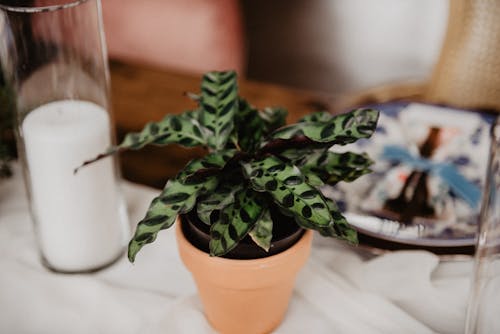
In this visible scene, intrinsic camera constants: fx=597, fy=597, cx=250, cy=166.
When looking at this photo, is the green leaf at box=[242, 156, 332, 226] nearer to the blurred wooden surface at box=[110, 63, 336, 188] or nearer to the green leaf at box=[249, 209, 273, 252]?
the green leaf at box=[249, 209, 273, 252]

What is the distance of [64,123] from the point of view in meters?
0.69

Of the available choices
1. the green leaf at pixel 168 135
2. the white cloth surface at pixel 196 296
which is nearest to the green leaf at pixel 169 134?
the green leaf at pixel 168 135

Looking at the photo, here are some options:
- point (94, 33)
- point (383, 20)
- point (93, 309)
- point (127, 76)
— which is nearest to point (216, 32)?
point (127, 76)

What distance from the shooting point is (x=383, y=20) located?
3.16 meters

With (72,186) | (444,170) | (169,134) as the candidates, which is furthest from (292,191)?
(444,170)

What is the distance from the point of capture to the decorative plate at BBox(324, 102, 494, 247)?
77cm

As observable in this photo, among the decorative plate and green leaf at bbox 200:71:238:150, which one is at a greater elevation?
green leaf at bbox 200:71:238:150

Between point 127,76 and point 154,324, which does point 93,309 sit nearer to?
point 154,324

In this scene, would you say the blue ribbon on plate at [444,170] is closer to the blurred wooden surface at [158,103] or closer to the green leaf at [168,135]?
the blurred wooden surface at [158,103]

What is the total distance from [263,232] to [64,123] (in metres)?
0.29

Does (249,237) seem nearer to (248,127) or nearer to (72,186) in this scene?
(248,127)

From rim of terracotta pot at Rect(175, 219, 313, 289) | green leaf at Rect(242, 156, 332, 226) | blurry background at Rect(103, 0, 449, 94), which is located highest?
green leaf at Rect(242, 156, 332, 226)

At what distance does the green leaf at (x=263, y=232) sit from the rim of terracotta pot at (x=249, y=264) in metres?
0.03

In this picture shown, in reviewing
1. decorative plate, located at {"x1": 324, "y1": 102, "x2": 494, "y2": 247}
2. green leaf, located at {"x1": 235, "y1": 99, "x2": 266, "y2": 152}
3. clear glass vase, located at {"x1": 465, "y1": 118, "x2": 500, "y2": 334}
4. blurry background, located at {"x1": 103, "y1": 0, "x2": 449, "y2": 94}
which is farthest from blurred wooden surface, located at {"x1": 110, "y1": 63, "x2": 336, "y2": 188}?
blurry background, located at {"x1": 103, "y1": 0, "x2": 449, "y2": 94}
